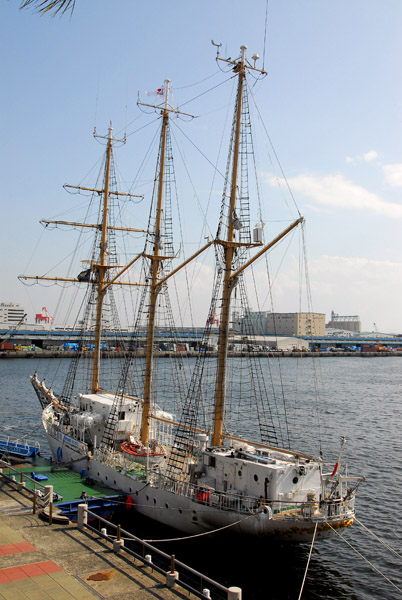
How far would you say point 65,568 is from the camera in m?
16.7

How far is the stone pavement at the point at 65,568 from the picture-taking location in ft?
49.8

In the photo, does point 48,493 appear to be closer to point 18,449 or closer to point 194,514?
point 194,514

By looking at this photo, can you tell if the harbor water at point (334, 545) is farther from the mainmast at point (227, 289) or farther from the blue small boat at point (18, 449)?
the mainmast at point (227, 289)

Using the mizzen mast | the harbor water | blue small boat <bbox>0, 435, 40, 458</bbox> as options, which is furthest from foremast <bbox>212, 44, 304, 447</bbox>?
blue small boat <bbox>0, 435, 40, 458</bbox>

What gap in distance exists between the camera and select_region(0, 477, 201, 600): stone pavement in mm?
15164

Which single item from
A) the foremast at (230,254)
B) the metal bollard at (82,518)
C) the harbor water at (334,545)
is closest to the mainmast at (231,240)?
the foremast at (230,254)

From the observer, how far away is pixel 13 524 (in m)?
20.4

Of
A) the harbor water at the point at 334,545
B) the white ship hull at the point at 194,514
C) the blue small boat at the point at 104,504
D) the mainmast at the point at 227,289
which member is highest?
→ the mainmast at the point at 227,289

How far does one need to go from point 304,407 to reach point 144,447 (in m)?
41.4

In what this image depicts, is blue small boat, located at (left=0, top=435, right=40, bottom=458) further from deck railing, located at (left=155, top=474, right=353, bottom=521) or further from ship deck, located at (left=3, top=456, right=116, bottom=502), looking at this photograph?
deck railing, located at (left=155, top=474, right=353, bottom=521)

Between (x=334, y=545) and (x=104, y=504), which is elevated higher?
(x=104, y=504)

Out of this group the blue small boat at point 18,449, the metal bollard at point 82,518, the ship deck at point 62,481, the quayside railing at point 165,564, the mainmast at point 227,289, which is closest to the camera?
the quayside railing at point 165,564

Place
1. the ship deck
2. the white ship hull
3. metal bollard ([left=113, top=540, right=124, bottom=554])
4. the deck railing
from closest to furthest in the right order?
metal bollard ([left=113, top=540, right=124, bottom=554]) → the white ship hull → the deck railing → the ship deck

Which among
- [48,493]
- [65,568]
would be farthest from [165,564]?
[65,568]
